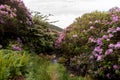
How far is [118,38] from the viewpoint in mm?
12164

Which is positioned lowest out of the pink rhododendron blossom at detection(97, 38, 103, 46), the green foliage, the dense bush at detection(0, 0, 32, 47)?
the green foliage

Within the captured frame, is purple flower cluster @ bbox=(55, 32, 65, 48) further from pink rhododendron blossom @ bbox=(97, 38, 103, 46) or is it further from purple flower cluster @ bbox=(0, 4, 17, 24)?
pink rhododendron blossom @ bbox=(97, 38, 103, 46)

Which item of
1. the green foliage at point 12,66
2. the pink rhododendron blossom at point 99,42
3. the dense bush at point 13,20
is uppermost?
the dense bush at point 13,20

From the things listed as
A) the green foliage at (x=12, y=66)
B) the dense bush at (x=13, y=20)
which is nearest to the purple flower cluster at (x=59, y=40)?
the dense bush at (x=13, y=20)

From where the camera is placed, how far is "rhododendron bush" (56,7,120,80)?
11531mm

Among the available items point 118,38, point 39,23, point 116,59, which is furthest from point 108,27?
point 39,23

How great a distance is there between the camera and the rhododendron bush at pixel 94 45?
1153cm

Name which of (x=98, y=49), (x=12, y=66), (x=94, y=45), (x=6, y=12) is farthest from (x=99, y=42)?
(x=12, y=66)

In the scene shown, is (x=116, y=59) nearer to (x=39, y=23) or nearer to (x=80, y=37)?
(x=80, y=37)

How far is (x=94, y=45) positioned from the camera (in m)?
12.8

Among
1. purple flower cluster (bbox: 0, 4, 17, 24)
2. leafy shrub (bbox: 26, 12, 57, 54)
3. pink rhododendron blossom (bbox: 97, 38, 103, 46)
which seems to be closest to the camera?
pink rhododendron blossom (bbox: 97, 38, 103, 46)

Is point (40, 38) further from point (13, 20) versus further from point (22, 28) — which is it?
point (13, 20)

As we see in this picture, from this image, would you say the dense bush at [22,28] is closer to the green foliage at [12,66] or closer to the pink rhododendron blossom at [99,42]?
the pink rhododendron blossom at [99,42]

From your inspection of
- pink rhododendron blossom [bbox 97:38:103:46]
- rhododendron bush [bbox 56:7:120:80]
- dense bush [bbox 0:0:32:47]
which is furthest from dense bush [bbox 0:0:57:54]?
pink rhododendron blossom [bbox 97:38:103:46]
